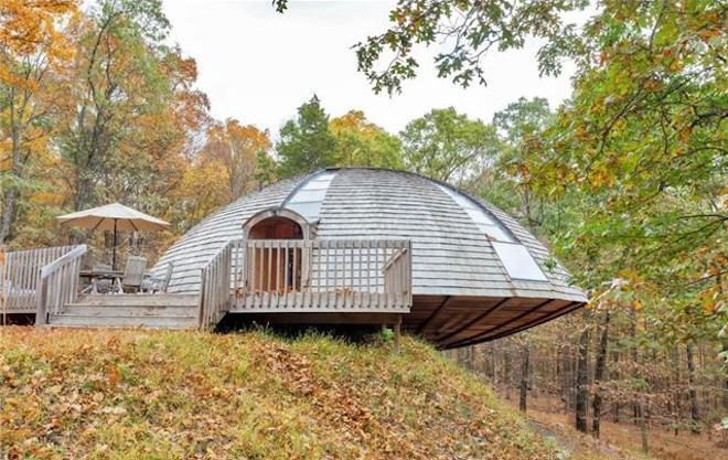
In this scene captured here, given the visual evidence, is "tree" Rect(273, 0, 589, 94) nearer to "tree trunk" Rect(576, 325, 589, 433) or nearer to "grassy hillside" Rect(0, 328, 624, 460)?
"grassy hillside" Rect(0, 328, 624, 460)

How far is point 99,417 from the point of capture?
4.00 metres

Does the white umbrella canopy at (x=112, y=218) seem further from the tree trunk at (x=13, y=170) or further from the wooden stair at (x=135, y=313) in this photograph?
the tree trunk at (x=13, y=170)

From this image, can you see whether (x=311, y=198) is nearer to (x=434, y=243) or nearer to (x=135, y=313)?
(x=434, y=243)

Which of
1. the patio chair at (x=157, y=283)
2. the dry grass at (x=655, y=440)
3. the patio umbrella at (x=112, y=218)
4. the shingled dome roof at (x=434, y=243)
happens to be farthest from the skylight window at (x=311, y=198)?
the dry grass at (x=655, y=440)

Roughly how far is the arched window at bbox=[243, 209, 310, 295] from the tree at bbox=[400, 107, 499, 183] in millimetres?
12008

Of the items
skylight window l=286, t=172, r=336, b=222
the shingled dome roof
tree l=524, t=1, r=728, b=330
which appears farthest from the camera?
skylight window l=286, t=172, r=336, b=222

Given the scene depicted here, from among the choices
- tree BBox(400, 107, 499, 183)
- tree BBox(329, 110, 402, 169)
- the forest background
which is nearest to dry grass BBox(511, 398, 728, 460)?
the forest background

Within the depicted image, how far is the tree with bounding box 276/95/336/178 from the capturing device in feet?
73.9

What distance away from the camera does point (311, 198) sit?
11.4 m

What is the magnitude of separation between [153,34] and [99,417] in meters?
19.7

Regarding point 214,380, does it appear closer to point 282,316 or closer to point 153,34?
point 282,316

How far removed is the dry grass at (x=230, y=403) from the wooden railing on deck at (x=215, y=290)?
1.89ft

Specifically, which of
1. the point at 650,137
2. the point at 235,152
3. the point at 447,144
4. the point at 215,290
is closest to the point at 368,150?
the point at 447,144

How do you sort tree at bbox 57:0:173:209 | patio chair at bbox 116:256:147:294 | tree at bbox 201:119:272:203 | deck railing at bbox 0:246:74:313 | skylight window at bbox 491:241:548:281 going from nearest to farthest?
deck railing at bbox 0:246:74:313
patio chair at bbox 116:256:147:294
skylight window at bbox 491:241:548:281
tree at bbox 57:0:173:209
tree at bbox 201:119:272:203
